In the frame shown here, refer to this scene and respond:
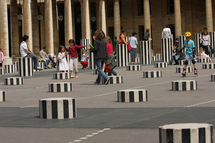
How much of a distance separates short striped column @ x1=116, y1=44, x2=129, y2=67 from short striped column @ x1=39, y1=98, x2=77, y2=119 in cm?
2405

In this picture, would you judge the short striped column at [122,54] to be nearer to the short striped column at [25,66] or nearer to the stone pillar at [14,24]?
the short striped column at [25,66]

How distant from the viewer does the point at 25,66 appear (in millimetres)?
30672

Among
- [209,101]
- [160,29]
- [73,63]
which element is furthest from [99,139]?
[160,29]

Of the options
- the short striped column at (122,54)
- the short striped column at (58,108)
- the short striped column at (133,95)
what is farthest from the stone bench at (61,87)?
the short striped column at (122,54)

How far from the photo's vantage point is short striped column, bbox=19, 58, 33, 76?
30.5m

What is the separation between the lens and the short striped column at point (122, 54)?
119 feet

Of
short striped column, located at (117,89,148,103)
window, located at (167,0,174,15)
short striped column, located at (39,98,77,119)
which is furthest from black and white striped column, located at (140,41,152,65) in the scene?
window, located at (167,0,174,15)

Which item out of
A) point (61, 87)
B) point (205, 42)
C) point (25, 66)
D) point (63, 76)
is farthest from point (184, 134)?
point (205, 42)

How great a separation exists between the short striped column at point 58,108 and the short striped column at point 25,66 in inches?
720

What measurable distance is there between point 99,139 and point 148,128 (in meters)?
1.22

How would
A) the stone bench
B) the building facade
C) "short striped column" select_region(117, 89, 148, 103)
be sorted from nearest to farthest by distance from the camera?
"short striped column" select_region(117, 89, 148, 103) < the stone bench < the building facade

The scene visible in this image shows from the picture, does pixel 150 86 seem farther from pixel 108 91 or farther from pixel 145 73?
pixel 145 73

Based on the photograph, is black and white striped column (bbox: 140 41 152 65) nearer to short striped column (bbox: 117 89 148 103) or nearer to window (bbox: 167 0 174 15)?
short striped column (bbox: 117 89 148 103)

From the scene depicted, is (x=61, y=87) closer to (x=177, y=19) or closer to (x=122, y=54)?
(x=122, y=54)
